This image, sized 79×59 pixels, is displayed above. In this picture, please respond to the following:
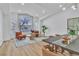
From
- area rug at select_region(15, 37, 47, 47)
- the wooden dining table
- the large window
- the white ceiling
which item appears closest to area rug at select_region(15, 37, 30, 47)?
area rug at select_region(15, 37, 47, 47)

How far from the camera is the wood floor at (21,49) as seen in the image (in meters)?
2.53

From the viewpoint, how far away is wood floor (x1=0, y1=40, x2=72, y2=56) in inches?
99.4

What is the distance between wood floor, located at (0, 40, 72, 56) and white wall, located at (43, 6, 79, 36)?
0.97 ft

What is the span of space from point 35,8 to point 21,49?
73 centimetres

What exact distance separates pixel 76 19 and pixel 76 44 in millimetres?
412

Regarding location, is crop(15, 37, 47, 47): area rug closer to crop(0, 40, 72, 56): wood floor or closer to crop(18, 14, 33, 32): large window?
crop(0, 40, 72, 56): wood floor

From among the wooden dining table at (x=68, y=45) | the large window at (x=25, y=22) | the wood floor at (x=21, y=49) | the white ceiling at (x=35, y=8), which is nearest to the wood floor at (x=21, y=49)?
the wood floor at (x=21, y=49)

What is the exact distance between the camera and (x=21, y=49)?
257cm

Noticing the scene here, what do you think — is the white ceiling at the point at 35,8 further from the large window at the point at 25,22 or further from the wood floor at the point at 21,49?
the wood floor at the point at 21,49

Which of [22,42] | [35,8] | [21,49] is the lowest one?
[21,49]

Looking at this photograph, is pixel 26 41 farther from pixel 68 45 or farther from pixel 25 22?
pixel 68 45

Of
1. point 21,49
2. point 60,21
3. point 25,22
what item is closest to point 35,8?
point 25,22

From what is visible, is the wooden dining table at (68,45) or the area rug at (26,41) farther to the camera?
the area rug at (26,41)

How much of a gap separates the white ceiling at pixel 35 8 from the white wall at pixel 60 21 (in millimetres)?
93
